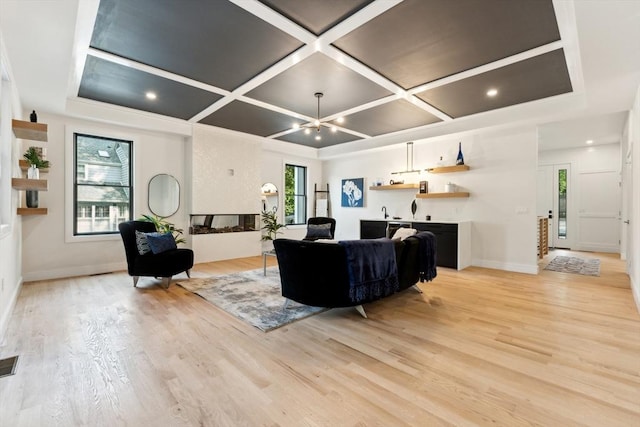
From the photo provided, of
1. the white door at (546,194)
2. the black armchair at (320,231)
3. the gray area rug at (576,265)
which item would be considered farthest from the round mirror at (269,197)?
the white door at (546,194)

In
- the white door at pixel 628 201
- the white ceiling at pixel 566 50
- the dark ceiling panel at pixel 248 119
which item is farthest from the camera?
the dark ceiling panel at pixel 248 119

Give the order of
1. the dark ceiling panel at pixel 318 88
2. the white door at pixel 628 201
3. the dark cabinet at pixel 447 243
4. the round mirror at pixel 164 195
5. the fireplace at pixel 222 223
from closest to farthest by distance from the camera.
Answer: the dark ceiling panel at pixel 318 88, the white door at pixel 628 201, the dark cabinet at pixel 447 243, the round mirror at pixel 164 195, the fireplace at pixel 222 223

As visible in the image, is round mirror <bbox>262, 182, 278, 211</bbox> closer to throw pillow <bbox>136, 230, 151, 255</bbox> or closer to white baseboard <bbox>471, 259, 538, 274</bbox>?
throw pillow <bbox>136, 230, 151, 255</bbox>

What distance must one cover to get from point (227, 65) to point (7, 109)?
7.76 ft

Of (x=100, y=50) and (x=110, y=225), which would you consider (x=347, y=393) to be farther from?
(x=110, y=225)

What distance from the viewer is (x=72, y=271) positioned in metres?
4.84

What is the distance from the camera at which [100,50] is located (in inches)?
124

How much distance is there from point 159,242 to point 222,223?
2.21 metres

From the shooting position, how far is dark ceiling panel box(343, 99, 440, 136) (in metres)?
4.89

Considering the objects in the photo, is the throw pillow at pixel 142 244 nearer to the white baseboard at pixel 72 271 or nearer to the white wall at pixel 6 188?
the white wall at pixel 6 188

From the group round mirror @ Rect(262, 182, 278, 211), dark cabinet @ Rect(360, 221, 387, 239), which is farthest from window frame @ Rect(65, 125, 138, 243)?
dark cabinet @ Rect(360, 221, 387, 239)

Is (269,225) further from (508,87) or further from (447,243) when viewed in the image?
(508,87)

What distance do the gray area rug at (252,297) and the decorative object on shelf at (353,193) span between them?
3.55 meters

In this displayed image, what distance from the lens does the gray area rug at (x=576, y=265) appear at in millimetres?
5213
